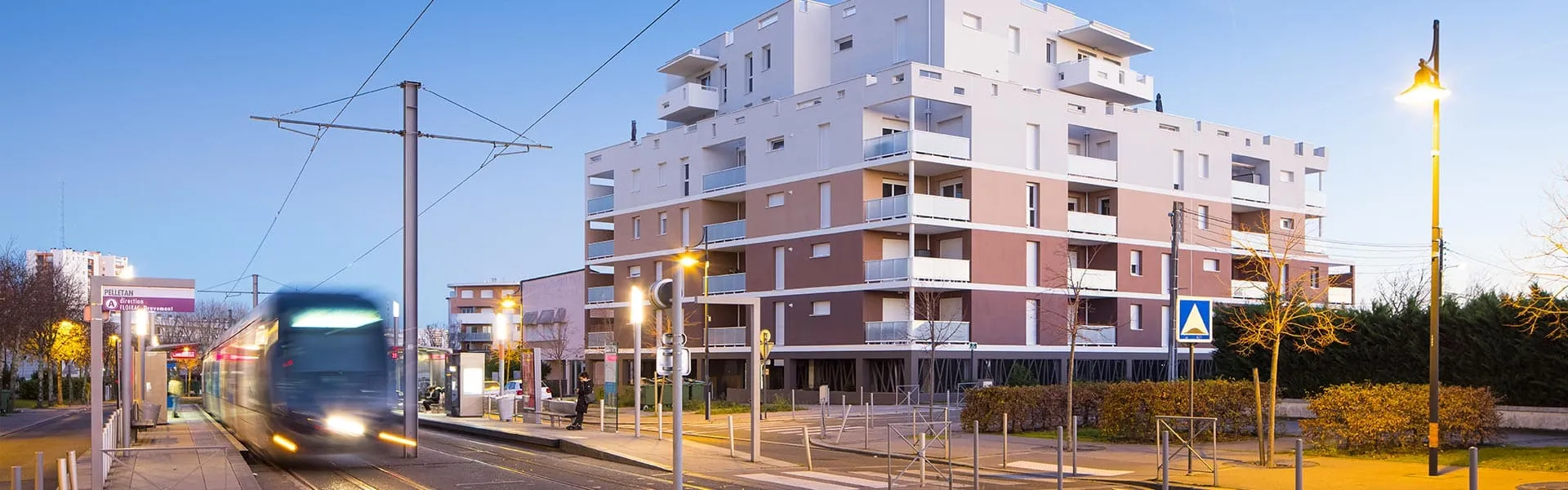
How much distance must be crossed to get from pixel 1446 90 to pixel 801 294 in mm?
37423

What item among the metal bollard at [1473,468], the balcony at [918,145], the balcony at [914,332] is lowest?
the balcony at [914,332]

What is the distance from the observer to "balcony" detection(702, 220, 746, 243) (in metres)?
56.7

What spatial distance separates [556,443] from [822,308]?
87.4 ft

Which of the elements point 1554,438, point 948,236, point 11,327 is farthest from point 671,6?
point 11,327

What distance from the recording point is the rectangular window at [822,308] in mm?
52188

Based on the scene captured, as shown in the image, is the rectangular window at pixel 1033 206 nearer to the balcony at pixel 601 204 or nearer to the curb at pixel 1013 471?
the balcony at pixel 601 204

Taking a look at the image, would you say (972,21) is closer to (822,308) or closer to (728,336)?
(822,308)

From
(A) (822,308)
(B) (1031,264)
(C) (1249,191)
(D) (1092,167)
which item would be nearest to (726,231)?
(A) (822,308)

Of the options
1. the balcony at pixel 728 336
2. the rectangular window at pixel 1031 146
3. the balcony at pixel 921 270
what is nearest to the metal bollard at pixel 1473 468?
the balcony at pixel 921 270

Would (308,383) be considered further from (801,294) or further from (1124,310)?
(1124,310)

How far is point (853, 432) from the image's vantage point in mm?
31078

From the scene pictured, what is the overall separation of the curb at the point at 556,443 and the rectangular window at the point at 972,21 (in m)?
28.8

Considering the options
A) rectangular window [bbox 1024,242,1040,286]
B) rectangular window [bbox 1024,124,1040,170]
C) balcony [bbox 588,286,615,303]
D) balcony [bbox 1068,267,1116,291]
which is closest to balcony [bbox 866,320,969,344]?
rectangular window [bbox 1024,242,1040,286]

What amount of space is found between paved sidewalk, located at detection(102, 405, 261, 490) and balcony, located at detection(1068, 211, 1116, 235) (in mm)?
36856
